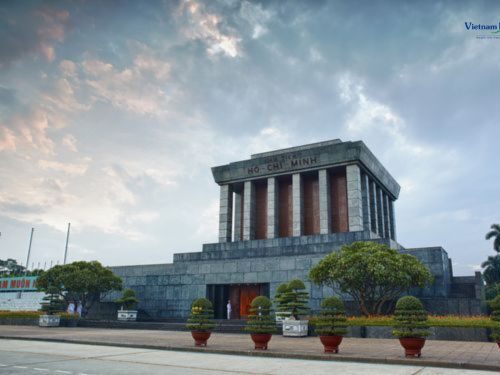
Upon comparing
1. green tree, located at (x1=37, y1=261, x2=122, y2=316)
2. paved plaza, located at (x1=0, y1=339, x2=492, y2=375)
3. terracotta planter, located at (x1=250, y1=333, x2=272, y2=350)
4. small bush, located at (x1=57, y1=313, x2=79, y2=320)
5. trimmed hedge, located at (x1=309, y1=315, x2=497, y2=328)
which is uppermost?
green tree, located at (x1=37, y1=261, x2=122, y2=316)

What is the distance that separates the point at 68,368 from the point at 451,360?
35.6ft

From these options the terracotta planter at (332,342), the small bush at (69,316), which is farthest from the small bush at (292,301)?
the small bush at (69,316)

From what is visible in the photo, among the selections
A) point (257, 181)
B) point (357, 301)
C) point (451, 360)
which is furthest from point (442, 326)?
point (257, 181)

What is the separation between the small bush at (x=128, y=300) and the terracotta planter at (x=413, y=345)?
2511 centimetres

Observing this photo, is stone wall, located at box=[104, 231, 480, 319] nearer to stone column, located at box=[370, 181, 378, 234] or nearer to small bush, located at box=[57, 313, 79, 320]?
small bush, located at box=[57, 313, 79, 320]

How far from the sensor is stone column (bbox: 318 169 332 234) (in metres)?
37.2

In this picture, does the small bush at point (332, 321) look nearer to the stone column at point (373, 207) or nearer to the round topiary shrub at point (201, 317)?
the round topiary shrub at point (201, 317)

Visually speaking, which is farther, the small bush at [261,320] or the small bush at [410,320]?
the small bush at [261,320]

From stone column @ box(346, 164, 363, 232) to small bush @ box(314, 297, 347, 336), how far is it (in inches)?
836

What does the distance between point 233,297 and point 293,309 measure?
1216 cm

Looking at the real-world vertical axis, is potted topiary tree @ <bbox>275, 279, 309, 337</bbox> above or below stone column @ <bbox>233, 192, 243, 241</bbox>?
below

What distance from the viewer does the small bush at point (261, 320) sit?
15523mm

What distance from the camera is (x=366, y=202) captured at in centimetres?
3869

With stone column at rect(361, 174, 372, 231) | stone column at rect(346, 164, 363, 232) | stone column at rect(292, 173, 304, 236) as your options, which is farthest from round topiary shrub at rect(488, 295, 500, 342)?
stone column at rect(292, 173, 304, 236)
